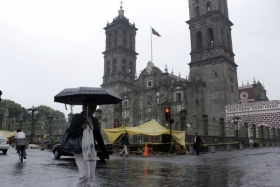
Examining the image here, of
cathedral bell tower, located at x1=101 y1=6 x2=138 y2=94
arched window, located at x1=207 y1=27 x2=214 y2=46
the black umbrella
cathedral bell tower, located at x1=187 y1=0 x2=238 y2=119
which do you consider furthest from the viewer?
cathedral bell tower, located at x1=101 y1=6 x2=138 y2=94

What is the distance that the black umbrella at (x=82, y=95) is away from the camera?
15.9 ft

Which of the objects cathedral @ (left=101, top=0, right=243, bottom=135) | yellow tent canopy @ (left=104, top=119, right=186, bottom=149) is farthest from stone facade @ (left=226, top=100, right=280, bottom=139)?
yellow tent canopy @ (left=104, top=119, right=186, bottom=149)

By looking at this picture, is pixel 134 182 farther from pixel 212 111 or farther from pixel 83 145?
pixel 212 111

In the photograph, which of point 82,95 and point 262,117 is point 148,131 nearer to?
point 82,95

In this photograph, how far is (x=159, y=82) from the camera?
46.1 meters

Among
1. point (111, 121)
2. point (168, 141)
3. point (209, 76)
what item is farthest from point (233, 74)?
point (168, 141)

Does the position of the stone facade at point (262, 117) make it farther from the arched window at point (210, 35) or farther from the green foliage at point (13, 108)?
the green foliage at point (13, 108)

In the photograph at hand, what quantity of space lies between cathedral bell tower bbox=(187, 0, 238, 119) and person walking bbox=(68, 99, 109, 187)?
37241 mm

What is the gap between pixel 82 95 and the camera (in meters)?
5.00

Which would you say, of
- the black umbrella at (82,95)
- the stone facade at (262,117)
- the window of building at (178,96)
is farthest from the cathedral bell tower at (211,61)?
the black umbrella at (82,95)

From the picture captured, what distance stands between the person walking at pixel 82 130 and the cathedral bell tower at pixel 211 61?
37.2m

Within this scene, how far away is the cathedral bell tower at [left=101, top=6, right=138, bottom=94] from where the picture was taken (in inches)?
2109

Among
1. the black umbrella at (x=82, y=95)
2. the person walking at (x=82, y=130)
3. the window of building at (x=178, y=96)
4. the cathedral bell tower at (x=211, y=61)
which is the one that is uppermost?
the cathedral bell tower at (x=211, y=61)

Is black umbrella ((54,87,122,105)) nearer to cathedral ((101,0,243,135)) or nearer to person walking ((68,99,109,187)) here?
person walking ((68,99,109,187))
